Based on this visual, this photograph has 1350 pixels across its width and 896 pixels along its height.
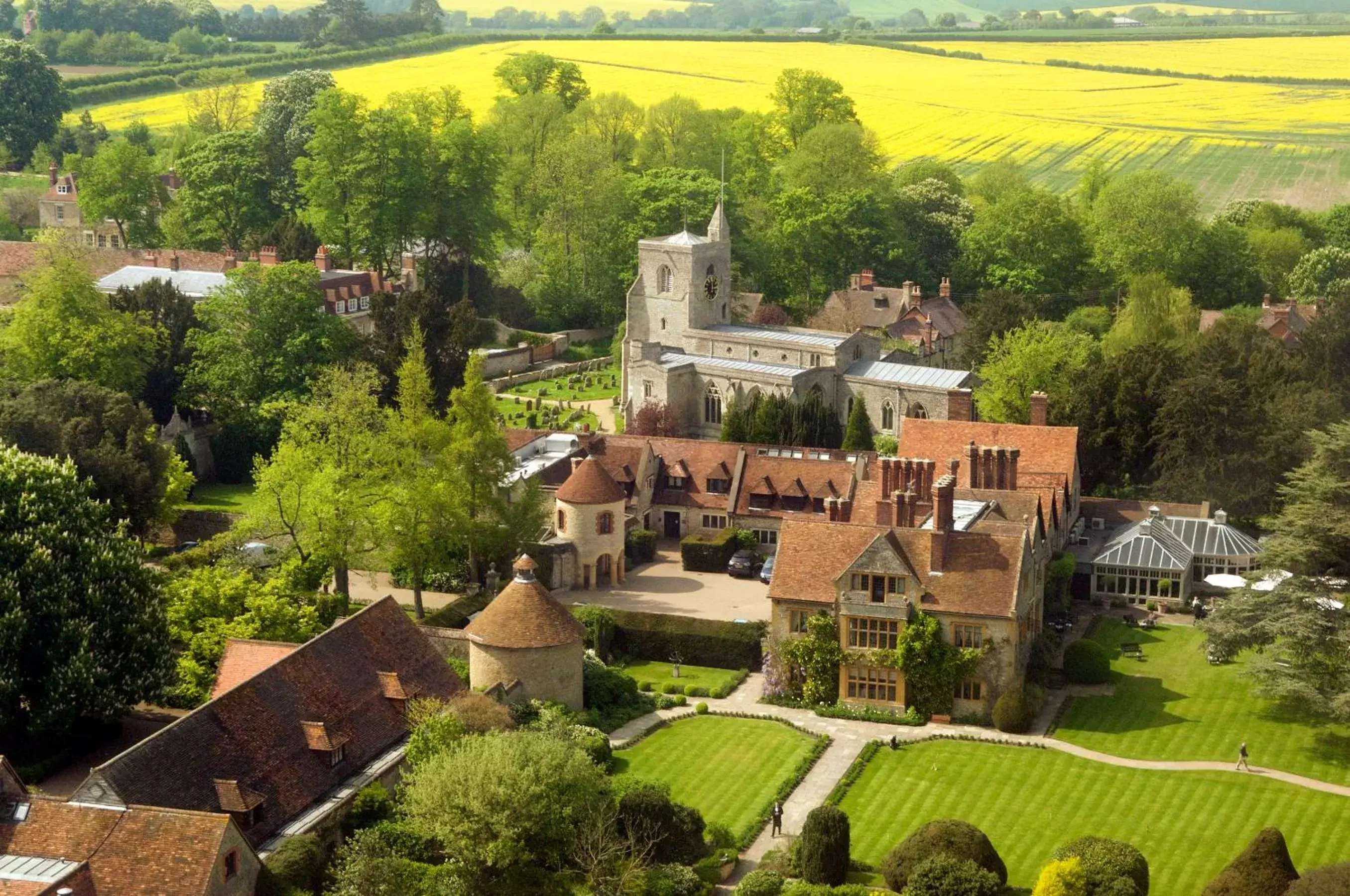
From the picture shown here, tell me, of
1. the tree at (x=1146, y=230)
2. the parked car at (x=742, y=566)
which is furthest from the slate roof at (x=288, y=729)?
the tree at (x=1146, y=230)

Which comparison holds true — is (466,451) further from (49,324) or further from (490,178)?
(490,178)

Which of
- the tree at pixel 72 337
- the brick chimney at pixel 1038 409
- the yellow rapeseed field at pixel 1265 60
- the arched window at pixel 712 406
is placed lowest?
the arched window at pixel 712 406

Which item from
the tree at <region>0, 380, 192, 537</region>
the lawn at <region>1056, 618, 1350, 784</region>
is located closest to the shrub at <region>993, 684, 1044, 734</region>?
the lawn at <region>1056, 618, 1350, 784</region>

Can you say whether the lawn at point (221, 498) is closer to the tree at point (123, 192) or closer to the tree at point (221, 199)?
the tree at point (221, 199)

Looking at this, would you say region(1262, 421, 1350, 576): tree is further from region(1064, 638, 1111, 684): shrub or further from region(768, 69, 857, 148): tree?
region(768, 69, 857, 148): tree

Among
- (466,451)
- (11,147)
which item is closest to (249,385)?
(466,451)
